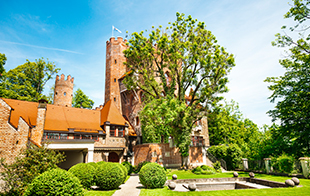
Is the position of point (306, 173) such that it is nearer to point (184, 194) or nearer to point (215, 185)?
point (215, 185)

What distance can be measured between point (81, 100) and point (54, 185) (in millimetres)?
41388

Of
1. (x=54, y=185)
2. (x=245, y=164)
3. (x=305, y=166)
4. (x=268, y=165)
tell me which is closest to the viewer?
(x=54, y=185)

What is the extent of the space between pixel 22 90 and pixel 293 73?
42.9 m

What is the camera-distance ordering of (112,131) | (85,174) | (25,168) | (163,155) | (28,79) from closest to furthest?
1. (25,168)
2. (85,174)
3. (163,155)
4. (112,131)
5. (28,79)

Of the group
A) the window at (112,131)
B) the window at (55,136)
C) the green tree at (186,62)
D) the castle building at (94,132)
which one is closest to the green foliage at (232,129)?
the castle building at (94,132)

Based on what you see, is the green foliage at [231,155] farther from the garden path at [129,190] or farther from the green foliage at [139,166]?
the garden path at [129,190]

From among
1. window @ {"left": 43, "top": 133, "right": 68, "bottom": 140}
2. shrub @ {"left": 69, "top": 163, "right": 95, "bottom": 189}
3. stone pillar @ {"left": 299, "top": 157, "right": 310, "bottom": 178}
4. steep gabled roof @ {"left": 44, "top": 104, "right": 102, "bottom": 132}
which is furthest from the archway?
stone pillar @ {"left": 299, "top": 157, "right": 310, "bottom": 178}

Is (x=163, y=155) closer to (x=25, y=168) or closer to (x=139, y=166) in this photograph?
(x=139, y=166)

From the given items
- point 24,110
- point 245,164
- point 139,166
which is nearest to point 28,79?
point 24,110

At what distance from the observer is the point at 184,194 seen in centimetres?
1059

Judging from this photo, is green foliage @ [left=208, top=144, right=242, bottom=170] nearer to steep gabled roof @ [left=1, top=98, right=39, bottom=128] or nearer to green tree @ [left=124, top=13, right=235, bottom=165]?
green tree @ [left=124, top=13, right=235, bottom=165]

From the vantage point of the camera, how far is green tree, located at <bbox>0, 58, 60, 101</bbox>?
33188 millimetres

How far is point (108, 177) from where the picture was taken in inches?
482

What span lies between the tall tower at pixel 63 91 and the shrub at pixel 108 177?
96.0 feet
